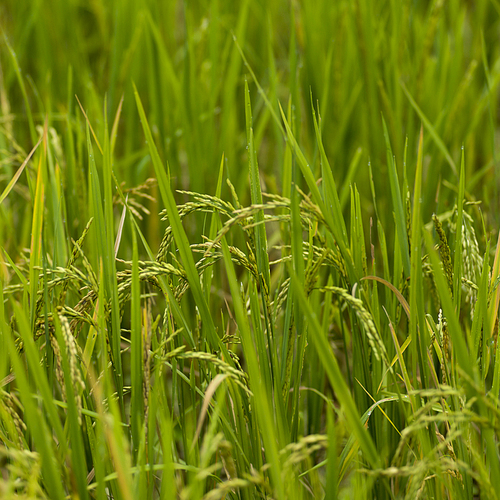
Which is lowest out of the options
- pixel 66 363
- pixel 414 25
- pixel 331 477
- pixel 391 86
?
pixel 331 477

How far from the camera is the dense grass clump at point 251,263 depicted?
0.59 metres

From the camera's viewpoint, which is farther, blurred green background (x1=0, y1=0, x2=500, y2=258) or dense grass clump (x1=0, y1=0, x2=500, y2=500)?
blurred green background (x1=0, y1=0, x2=500, y2=258)

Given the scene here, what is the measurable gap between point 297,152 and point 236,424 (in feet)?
1.31

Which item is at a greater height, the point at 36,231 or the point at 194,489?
the point at 36,231

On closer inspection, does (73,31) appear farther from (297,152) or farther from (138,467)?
(138,467)

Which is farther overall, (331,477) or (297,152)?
(297,152)

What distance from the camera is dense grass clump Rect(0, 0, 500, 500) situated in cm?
59

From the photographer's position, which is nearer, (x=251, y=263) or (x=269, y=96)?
(x=251, y=263)

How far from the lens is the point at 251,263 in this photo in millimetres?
663

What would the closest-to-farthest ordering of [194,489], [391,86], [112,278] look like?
[194,489] < [112,278] < [391,86]

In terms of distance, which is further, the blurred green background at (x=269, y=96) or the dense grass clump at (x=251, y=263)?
the blurred green background at (x=269, y=96)

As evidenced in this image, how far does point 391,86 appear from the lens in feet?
4.48

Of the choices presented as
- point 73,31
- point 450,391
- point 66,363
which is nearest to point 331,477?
point 450,391

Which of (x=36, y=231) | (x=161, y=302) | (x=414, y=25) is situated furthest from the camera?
(x=414, y=25)
